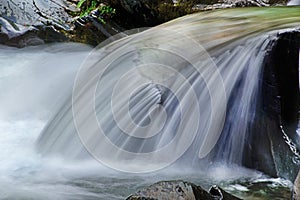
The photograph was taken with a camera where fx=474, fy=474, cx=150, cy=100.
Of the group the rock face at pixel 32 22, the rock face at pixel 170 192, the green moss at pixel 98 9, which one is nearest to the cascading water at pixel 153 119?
the rock face at pixel 170 192

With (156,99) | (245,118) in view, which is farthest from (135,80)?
(245,118)

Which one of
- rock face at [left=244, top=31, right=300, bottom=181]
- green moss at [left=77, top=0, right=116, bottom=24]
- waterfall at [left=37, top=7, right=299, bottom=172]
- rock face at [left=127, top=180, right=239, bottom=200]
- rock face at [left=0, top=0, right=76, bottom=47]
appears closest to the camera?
rock face at [left=127, top=180, right=239, bottom=200]

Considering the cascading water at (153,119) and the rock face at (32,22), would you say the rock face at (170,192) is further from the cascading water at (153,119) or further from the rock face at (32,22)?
the rock face at (32,22)

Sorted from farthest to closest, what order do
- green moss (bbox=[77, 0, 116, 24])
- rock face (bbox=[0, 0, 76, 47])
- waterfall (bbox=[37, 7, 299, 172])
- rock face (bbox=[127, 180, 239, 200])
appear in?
green moss (bbox=[77, 0, 116, 24])
rock face (bbox=[0, 0, 76, 47])
waterfall (bbox=[37, 7, 299, 172])
rock face (bbox=[127, 180, 239, 200])

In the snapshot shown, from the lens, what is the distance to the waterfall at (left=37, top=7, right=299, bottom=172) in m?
3.96

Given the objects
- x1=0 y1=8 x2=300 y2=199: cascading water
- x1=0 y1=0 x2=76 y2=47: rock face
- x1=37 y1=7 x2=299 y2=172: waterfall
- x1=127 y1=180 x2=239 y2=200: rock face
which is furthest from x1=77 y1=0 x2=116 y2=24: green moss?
x1=127 y1=180 x2=239 y2=200: rock face

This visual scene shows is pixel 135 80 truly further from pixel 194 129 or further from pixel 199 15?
pixel 199 15

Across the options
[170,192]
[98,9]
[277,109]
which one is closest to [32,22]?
[98,9]

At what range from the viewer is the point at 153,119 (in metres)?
4.12

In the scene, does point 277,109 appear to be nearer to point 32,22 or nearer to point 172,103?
point 172,103

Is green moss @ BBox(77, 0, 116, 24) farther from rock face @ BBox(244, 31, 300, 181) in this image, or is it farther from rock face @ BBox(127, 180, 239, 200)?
rock face @ BBox(127, 180, 239, 200)

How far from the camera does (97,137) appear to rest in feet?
13.9

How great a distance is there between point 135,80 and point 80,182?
1251mm

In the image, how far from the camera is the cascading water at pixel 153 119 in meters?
3.74
